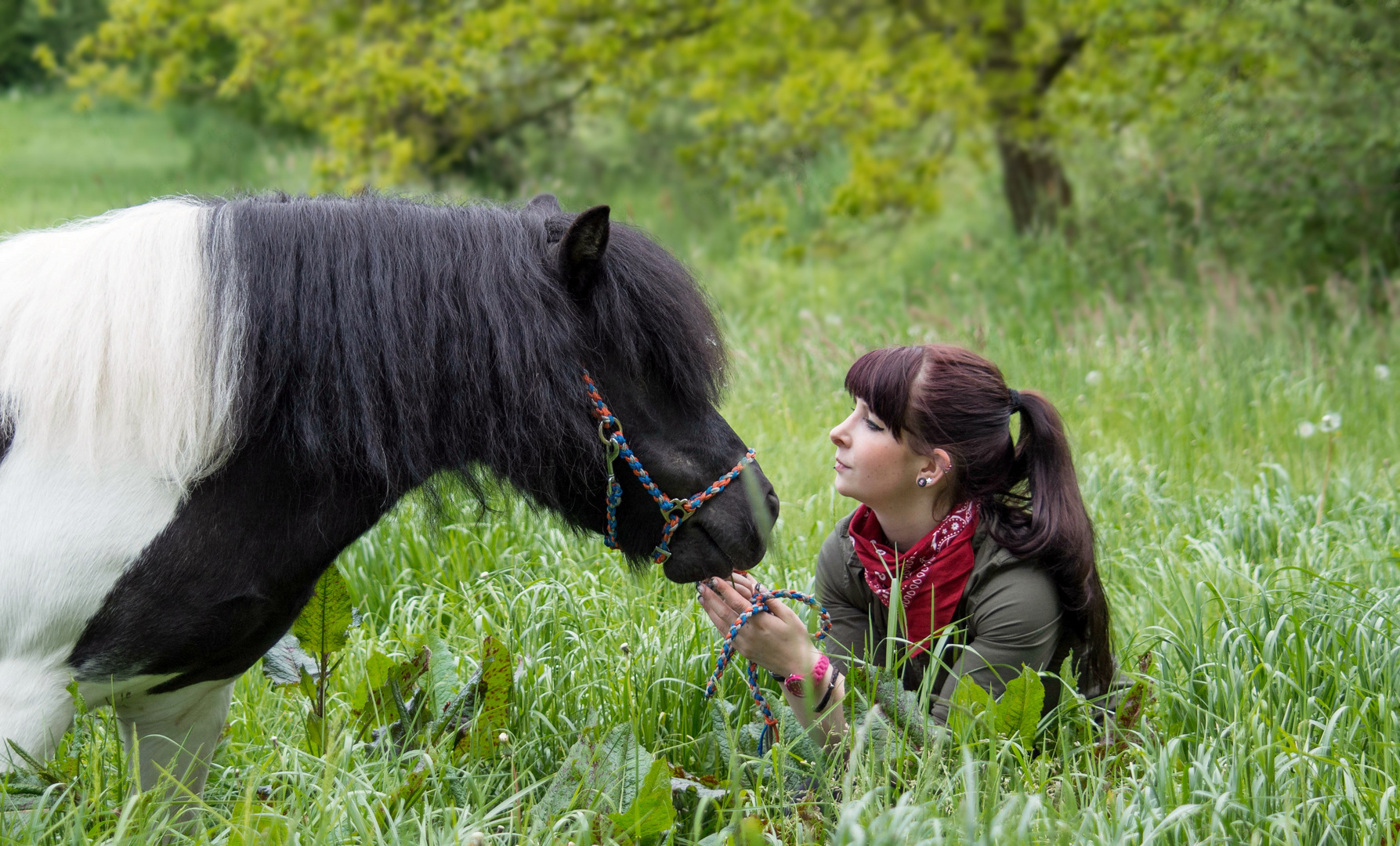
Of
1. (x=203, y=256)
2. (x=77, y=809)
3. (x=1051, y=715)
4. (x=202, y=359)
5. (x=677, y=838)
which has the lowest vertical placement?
(x=677, y=838)

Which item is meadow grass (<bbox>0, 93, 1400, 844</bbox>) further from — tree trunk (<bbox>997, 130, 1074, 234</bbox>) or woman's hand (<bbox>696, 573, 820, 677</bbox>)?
tree trunk (<bbox>997, 130, 1074, 234</bbox>)

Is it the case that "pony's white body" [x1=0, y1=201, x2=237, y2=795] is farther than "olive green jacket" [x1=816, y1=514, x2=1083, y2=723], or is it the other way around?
"olive green jacket" [x1=816, y1=514, x2=1083, y2=723]

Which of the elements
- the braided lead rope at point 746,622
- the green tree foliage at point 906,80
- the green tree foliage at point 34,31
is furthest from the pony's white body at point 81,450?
the green tree foliage at point 34,31

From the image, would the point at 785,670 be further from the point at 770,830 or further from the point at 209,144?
the point at 209,144

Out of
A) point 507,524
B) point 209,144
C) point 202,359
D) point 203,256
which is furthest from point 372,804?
point 209,144

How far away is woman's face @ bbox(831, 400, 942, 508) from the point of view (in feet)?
8.02

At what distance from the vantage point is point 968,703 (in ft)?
6.87

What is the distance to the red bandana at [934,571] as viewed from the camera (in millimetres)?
2422

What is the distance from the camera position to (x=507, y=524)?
3.90 metres

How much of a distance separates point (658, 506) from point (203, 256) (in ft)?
3.31

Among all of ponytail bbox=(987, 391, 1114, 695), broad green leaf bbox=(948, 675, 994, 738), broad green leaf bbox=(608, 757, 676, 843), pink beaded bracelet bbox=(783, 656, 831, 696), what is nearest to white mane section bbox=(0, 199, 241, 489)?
broad green leaf bbox=(608, 757, 676, 843)

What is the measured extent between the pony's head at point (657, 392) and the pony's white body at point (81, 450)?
2.33 feet

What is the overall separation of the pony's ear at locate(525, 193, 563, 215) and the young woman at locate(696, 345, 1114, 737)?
0.79 metres

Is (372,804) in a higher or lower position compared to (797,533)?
higher
